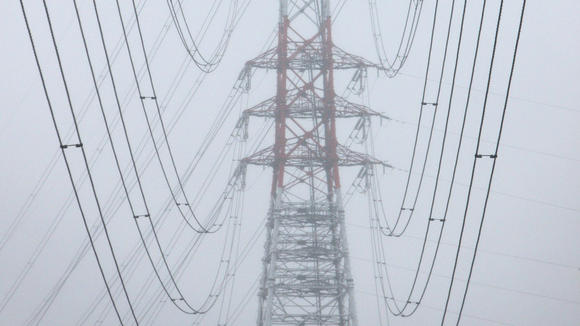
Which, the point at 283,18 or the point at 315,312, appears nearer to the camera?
Answer: the point at 315,312

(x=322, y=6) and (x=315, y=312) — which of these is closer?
(x=315, y=312)

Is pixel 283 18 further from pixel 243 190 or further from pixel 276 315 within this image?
pixel 276 315

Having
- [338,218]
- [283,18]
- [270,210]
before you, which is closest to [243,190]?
[270,210]

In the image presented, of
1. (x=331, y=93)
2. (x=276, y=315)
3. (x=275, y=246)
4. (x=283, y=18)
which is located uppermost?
(x=283, y=18)

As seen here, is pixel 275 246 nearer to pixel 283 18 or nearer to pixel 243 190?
pixel 243 190

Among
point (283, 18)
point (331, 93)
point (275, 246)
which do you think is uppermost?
point (283, 18)

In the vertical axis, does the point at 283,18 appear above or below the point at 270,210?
above

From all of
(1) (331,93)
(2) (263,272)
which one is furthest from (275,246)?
(1) (331,93)

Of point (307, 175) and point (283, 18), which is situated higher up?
point (283, 18)
